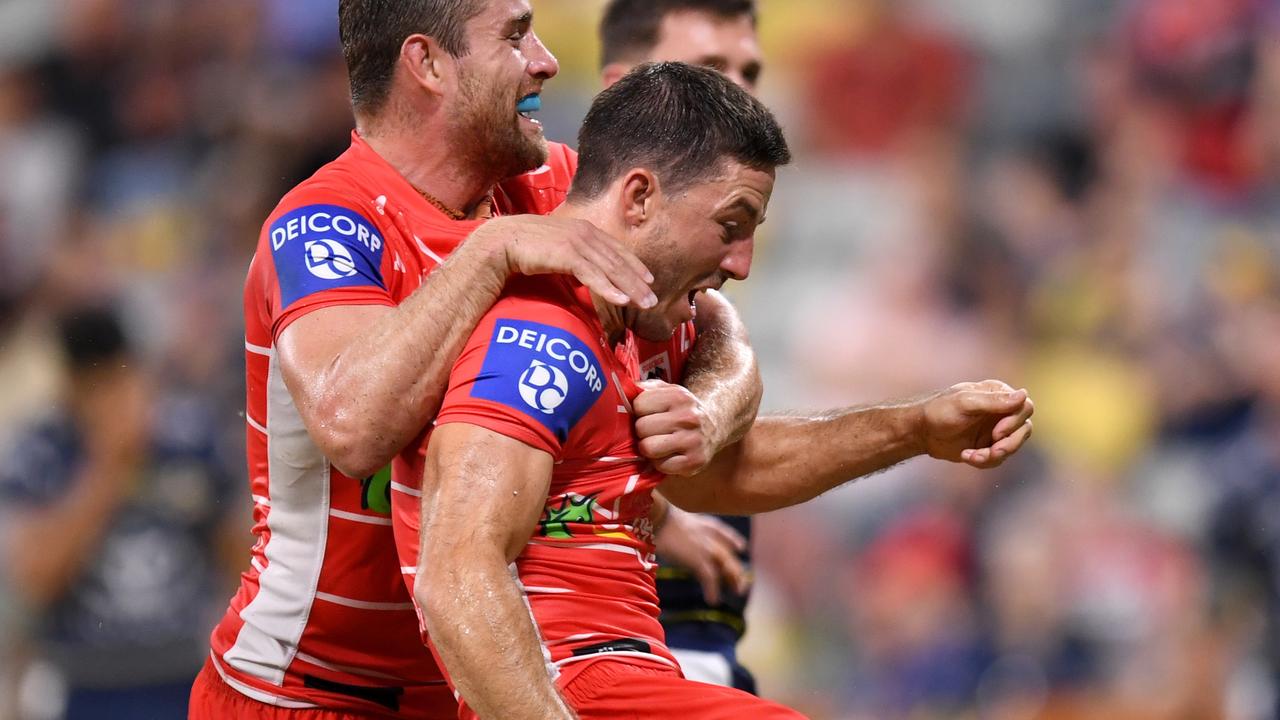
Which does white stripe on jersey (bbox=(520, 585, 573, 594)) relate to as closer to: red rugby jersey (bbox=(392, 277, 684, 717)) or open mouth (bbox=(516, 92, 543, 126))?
red rugby jersey (bbox=(392, 277, 684, 717))

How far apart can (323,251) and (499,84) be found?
23.2 inches

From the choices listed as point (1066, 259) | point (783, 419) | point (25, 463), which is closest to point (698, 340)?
point (783, 419)

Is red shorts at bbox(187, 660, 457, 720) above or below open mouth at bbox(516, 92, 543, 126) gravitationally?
below

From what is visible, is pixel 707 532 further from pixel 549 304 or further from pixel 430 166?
pixel 549 304

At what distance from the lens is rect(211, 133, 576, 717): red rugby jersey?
3.34m

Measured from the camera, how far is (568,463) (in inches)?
117

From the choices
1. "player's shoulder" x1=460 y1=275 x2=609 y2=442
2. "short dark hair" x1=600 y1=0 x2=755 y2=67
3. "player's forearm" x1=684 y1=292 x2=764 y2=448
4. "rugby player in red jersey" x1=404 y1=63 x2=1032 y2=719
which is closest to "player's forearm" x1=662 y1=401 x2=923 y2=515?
"player's forearm" x1=684 y1=292 x2=764 y2=448

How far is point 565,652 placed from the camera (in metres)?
2.88

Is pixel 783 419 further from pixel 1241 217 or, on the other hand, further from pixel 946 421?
pixel 1241 217

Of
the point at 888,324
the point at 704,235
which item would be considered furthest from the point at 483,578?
the point at 888,324

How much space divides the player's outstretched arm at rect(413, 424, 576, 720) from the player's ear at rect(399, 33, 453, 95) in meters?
1.09

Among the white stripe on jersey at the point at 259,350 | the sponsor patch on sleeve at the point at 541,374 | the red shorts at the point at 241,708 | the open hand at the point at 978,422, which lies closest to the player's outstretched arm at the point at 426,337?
the sponsor patch on sleeve at the point at 541,374

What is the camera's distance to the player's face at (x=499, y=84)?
3.55 metres

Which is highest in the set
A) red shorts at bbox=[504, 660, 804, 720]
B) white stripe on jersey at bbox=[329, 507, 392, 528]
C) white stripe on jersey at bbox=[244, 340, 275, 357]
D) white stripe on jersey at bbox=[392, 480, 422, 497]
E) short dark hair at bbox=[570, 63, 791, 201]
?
short dark hair at bbox=[570, 63, 791, 201]
